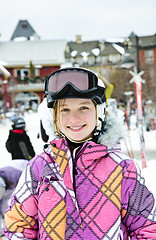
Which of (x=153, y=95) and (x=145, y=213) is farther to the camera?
(x=153, y=95)

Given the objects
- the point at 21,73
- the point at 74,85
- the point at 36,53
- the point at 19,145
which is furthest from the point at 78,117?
the point at 21,73

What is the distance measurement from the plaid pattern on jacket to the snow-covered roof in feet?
118

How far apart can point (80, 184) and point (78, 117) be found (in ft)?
1.01

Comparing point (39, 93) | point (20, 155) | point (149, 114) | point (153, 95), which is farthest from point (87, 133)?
point (39, 93)

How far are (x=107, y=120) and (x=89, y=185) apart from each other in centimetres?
37

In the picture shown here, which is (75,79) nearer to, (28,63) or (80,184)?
(80,184)

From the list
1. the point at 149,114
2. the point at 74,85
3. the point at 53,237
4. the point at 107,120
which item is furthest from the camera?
the point at 149,114

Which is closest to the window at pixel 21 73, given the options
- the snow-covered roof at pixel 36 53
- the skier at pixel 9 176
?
the snow-covered roof at pixel 36 53

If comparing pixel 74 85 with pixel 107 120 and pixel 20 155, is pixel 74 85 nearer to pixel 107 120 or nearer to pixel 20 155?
pixel 107 120

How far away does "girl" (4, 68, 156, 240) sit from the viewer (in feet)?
4.23

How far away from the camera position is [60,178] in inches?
52.6

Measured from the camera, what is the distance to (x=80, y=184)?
4.34ft

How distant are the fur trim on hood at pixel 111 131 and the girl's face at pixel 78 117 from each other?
2.9 inches

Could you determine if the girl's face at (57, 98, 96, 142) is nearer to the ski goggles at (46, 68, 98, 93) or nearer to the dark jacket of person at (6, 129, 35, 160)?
the ski goggles at (46, 68, 98, 93)
